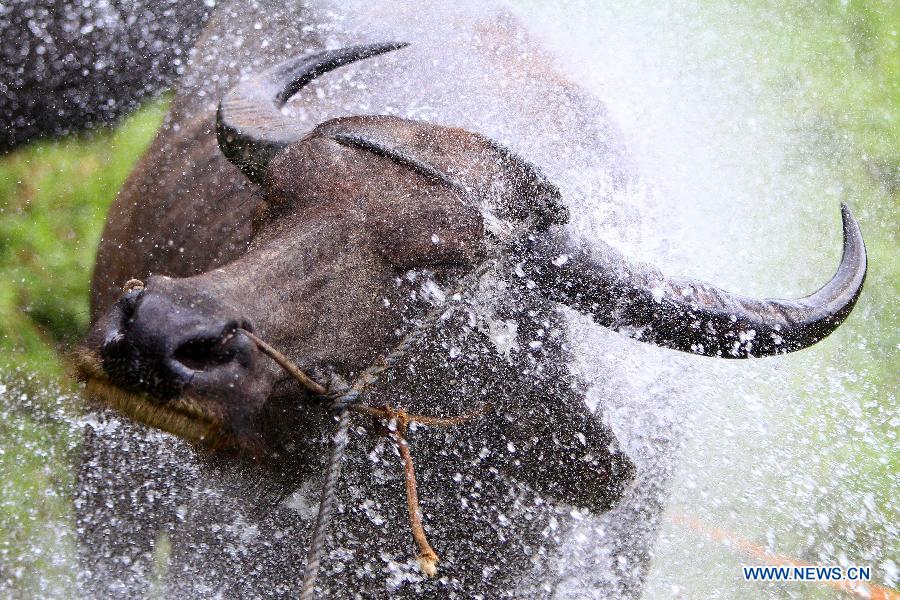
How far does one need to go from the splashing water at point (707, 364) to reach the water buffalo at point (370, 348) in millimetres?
287

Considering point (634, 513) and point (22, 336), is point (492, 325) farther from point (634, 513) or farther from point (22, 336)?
point (22, 336)

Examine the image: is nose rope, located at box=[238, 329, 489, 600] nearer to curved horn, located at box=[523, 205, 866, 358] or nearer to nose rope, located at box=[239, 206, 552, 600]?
nose rope, located at box=[239, 206, 552, 600]

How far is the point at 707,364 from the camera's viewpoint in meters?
3.99

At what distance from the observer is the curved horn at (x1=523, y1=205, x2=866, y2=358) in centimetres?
247

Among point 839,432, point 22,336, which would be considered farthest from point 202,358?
point 839,432

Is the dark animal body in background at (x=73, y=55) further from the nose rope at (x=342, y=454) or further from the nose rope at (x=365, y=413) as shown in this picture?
the nose rope at (x=342, y=454)

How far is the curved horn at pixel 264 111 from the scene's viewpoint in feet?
9.38

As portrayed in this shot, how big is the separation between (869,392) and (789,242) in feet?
4.36

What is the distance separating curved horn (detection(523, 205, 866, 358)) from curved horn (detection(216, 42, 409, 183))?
1002mm

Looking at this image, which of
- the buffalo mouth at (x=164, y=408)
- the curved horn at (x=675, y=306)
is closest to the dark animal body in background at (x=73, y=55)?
the curved horn at (x=675, y=306)

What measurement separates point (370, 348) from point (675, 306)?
2.98 ft

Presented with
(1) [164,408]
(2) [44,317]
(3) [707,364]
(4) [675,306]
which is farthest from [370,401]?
(2) [44,317]

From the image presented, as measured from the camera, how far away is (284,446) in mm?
2322

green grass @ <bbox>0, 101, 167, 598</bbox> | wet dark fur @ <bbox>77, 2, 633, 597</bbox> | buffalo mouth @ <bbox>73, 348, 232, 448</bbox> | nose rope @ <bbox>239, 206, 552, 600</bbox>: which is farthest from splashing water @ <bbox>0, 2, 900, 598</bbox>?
buffalo mouth @ <bbox>73, 348, 232, 448</bbox>
